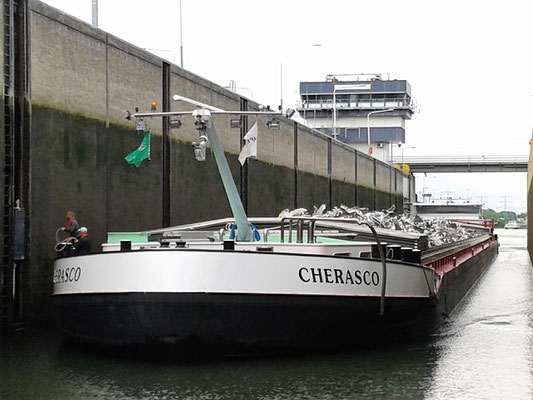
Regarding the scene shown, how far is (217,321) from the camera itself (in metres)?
9.30

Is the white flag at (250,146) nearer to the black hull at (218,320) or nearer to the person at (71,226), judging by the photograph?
the black hull at (218,320)

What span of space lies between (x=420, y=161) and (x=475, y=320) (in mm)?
58688

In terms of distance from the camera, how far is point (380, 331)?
10773 mm

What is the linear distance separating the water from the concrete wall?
2.22 metres

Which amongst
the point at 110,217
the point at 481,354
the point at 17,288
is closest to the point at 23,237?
the point at 17,288

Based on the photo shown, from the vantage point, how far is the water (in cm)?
852

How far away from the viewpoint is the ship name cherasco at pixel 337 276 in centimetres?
962

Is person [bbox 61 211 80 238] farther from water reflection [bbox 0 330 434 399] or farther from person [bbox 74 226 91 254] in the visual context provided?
water reflection [bbox 0 330 434 399]

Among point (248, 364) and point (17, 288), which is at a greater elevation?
point (17, 288)

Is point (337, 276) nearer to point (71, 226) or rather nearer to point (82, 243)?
point (82, 243)

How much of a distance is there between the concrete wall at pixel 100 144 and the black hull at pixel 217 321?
7.67 feet

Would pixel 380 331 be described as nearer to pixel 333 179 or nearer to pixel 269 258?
pixel 269 258

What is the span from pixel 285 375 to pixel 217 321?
966 mm

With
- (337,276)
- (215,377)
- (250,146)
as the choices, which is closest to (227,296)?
(215,377)
